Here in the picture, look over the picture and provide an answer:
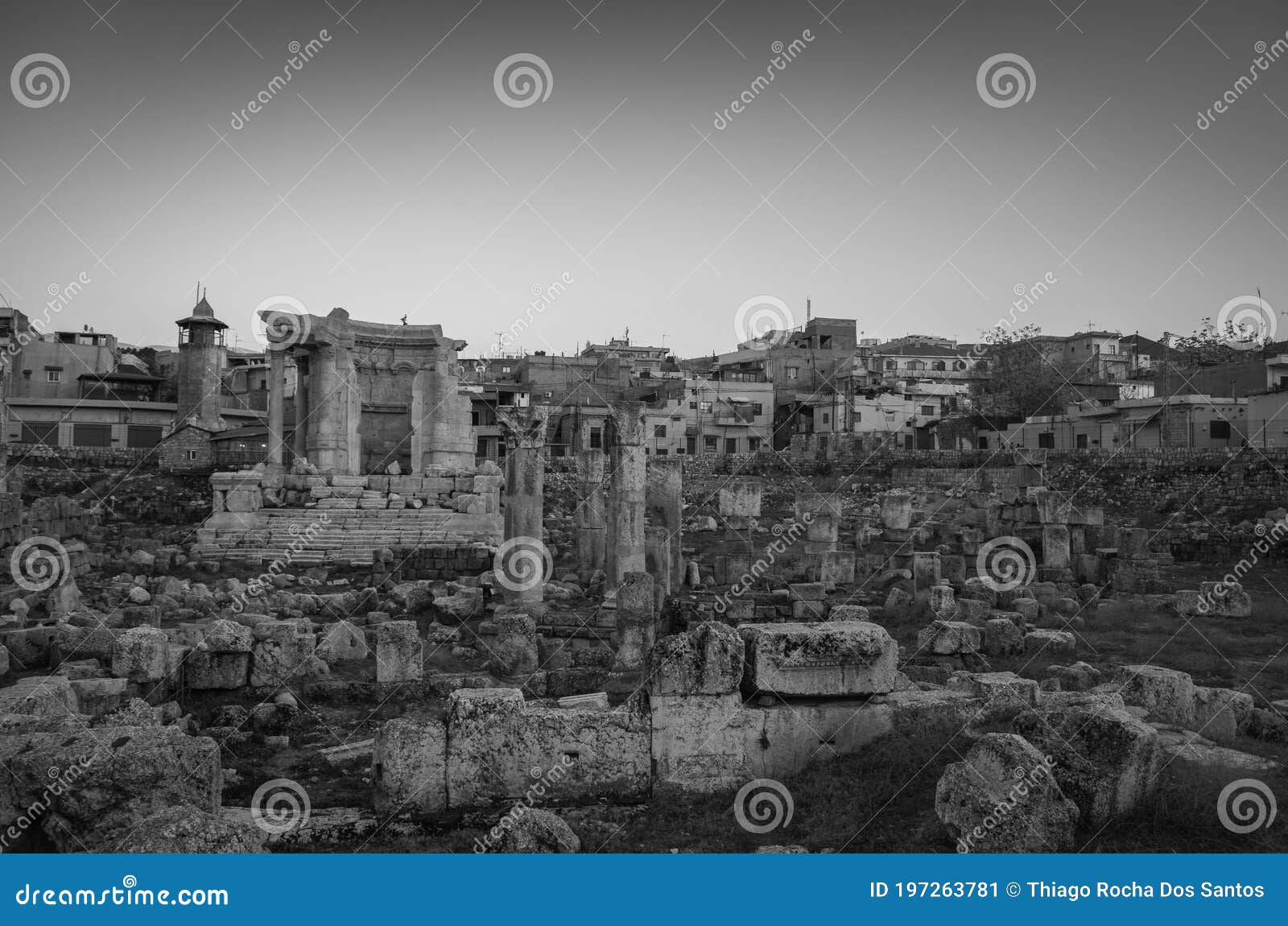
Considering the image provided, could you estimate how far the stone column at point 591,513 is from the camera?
20188 millimetres

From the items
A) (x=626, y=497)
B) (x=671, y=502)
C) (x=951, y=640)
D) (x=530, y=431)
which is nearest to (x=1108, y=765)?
(x=951, y=640)

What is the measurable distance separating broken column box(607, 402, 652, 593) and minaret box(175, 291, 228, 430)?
130ft

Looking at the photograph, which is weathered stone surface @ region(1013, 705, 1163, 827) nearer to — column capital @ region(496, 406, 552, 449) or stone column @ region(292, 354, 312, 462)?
column capital @ region(496, 406, 552, 449)

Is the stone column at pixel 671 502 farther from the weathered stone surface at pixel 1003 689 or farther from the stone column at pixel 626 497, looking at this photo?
the weathered stone surface at pixel 1003 689

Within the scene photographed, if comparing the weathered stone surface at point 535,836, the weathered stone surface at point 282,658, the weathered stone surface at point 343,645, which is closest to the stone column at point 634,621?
the weathered stone surface at point 343,645

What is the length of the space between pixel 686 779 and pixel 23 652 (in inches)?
334

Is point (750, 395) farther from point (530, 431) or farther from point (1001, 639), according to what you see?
point (1001, 639)

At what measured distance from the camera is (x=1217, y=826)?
543 centimetres

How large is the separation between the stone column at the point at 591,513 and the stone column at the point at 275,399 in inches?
445

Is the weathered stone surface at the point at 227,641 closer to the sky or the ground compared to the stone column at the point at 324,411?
closer to the ground

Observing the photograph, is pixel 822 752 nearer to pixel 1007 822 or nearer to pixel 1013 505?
pixel 1007 822

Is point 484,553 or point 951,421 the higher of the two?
point 951,421

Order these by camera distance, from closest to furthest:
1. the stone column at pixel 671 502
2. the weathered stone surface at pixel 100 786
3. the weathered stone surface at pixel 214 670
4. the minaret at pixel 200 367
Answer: the weathered stone surface at pixel 100 786, the weathered stone surface at pixel 214 670, the stone column at pixel 671 502, the minaret at pixel 200 367

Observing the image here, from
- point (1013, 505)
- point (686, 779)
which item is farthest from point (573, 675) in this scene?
point (1013, 505)
